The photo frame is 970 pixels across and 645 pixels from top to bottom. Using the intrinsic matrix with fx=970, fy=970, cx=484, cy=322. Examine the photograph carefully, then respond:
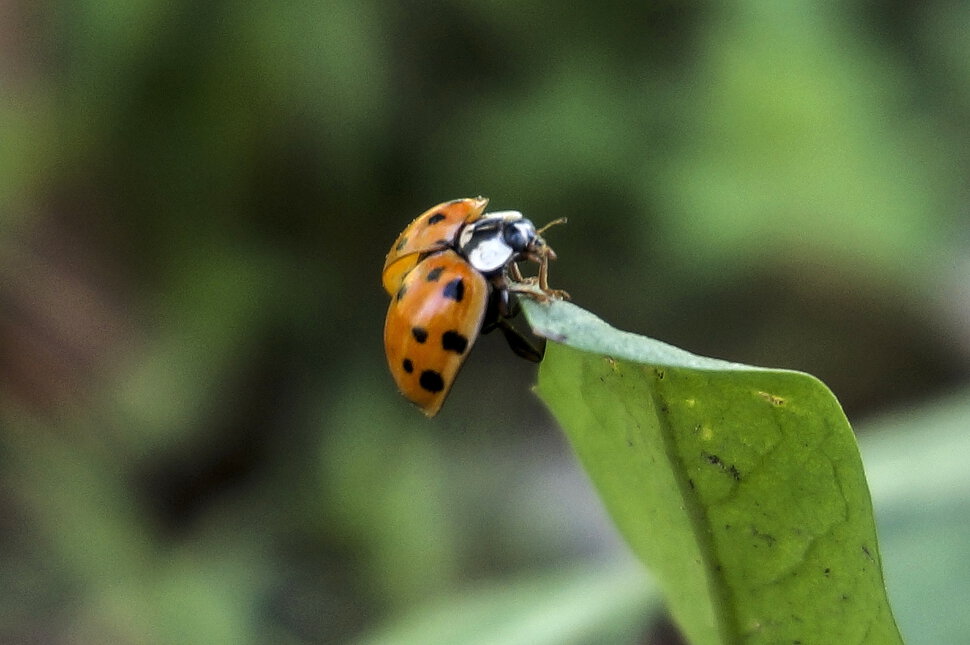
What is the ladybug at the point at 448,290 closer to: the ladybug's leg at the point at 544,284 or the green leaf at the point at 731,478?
the ladybug's leg at the point at 544,284

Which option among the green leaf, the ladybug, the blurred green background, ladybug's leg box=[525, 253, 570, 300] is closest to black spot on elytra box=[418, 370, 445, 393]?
the ladybug

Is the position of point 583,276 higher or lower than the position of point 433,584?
higher

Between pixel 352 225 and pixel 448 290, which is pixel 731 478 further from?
pixel 352 225

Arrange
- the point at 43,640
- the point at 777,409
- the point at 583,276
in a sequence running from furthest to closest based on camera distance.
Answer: the point at 583,276 → the point at 43,640 → the point at 777,409

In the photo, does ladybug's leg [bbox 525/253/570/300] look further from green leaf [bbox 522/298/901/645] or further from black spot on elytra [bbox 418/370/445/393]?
green leaf [bbox 522/298/901/645]

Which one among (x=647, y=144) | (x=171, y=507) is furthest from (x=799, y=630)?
(x=171, y=507)

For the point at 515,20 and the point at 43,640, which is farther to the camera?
the point at 515,20

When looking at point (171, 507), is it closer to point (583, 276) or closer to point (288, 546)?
point (288, 546)

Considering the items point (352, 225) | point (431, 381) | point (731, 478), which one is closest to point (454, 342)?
point (431, 381)
